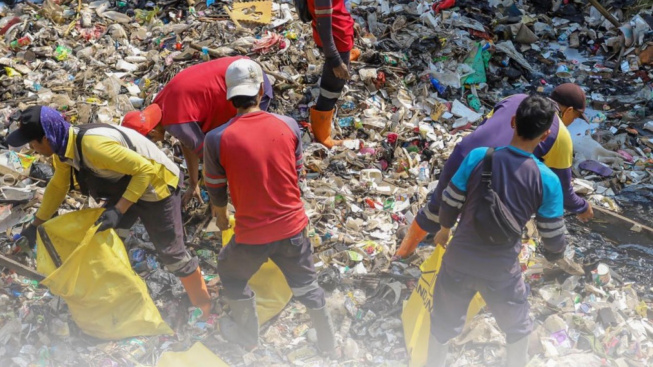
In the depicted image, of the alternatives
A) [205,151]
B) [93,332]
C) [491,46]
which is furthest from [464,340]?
[491,46]

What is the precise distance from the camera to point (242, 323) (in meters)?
3.67

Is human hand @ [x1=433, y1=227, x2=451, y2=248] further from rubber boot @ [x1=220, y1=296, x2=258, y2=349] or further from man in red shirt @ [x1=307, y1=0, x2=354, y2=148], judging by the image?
man in red shirt @ [x1=307, y1=0, x2=354, y2=148]

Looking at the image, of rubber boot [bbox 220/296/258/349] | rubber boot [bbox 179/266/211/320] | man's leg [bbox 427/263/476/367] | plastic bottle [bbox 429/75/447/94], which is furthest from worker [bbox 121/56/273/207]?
plastic bottle [bbox 429/75/447/94]

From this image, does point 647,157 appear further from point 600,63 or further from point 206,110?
point 206,110

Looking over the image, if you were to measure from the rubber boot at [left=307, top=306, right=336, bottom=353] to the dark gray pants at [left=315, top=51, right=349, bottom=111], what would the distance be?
2202mm

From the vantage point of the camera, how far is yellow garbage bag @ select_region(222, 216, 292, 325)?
3963mm

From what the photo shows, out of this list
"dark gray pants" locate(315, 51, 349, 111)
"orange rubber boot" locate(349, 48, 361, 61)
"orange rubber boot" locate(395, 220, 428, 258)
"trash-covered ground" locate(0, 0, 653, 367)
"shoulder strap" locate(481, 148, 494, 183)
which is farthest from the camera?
"orange rubber boot" locate(349, 48, 361, 61)

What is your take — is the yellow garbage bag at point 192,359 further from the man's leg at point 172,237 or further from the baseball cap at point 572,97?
the baseball cap at point 572,97

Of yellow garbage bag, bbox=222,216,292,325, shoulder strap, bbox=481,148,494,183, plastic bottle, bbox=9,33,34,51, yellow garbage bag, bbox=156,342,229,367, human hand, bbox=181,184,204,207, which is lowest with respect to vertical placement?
yellow garbage bag, bbox=156,342,229,367

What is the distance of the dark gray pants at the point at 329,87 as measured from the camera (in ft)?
16.6

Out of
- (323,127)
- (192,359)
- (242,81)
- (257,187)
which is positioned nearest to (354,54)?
Answer: (323,127)

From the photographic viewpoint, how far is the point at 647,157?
18.7 ft

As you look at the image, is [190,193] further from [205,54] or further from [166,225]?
[205,54]

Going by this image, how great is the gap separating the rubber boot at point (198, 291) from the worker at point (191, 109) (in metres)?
0.83
